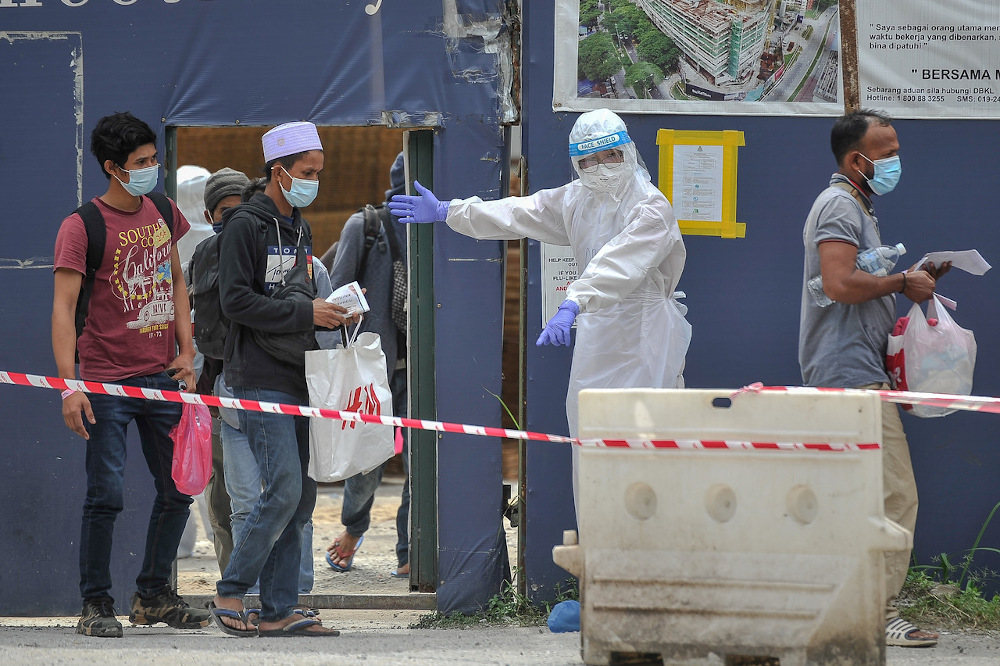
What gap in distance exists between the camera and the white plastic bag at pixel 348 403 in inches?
177

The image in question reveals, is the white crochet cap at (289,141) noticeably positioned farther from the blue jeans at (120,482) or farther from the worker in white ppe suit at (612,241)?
the blue jeans at (120,482)

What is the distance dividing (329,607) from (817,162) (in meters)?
3.09

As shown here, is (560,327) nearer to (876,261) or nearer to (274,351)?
(274,351)

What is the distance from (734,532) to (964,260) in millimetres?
1672

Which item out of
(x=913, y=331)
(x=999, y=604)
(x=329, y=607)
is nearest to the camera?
(x=913, y=331)

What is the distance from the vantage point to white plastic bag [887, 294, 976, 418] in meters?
4.43

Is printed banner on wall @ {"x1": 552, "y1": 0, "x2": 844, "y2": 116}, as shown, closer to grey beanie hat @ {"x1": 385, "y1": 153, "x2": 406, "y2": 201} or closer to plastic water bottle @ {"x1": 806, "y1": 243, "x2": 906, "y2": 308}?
plastic water bottle @ {"x1": 806, "y1": 243, "x2": 906, "y2": 308}

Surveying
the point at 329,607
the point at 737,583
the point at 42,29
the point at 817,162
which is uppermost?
the point at 42,29

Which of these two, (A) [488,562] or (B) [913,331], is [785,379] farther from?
(A) [488,562]

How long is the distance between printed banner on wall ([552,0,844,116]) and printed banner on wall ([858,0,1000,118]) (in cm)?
15

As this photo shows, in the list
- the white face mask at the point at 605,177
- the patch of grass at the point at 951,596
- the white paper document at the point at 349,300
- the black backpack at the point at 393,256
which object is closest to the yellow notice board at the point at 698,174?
the white face mask at the point at 605,177

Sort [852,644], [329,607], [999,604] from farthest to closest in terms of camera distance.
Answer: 1. [329,607]
2. [999,604]
3. [852,644]

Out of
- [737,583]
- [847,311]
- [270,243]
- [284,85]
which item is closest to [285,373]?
[270,243]

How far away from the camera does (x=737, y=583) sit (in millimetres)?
3672
